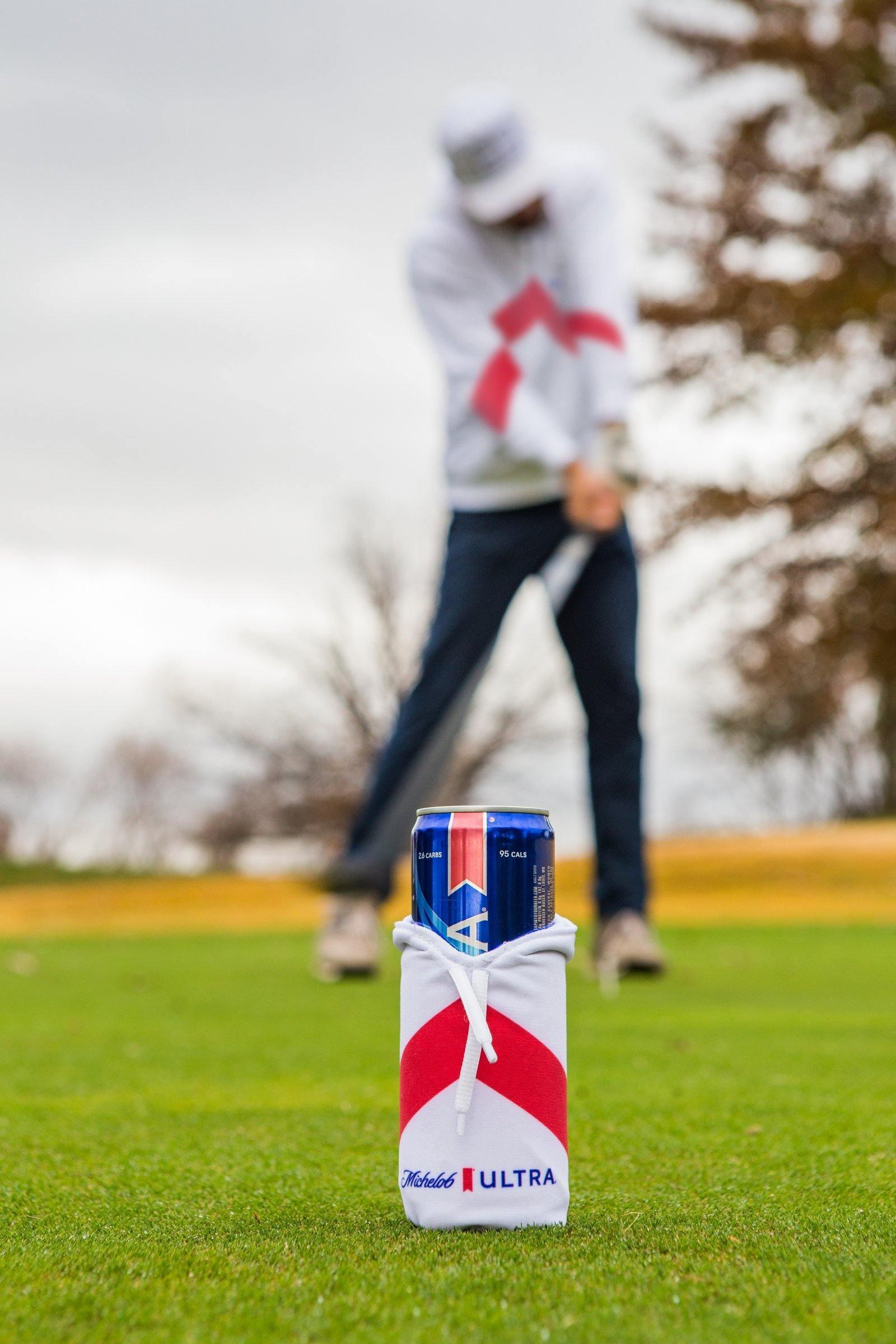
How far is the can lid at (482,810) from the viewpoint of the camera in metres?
1.34

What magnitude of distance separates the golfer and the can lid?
90.2 inches

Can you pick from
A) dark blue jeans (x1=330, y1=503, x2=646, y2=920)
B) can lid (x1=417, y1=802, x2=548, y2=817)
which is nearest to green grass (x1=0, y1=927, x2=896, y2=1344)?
can lid (x1=417, y1=802, x2=548, y2=817)

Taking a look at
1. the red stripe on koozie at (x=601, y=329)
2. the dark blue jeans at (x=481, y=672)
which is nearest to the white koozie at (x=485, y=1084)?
the dark blue jeans at (x=481, y=672)

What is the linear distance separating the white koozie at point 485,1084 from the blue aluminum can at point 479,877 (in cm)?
1

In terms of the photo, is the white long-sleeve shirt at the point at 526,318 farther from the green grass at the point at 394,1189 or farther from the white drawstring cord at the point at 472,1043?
the white drawstring cord at the point at 472,1043

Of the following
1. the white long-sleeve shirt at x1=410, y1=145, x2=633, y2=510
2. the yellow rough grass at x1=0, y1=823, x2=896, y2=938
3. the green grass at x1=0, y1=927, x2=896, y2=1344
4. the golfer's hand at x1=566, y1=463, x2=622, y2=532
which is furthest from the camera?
the yellow rough grass at x1=0, y1=823, x2=896, y2=938

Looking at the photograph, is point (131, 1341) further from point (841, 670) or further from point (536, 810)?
point (841, 670)

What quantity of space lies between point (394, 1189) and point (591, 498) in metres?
2.36

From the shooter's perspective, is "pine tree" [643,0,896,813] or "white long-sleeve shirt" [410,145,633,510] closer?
"white long-sleeve shirt" [410,145,633,510]

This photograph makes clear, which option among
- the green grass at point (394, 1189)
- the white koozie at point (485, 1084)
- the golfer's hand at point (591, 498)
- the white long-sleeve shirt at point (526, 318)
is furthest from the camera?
the white long-sleeve shirt at point (526, 318)

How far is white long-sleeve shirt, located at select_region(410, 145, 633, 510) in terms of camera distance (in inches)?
148

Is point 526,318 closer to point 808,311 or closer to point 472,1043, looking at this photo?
point 472,1043

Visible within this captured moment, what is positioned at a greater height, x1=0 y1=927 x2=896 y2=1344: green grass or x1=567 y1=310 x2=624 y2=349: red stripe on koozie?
x1=567 y1=310 x2=624 y2=349: red stripe on koozie

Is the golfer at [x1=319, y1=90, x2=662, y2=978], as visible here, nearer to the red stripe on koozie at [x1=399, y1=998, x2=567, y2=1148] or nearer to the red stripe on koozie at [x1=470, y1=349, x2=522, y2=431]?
the red stripe on koozie at [x1=470, y1=349, x2=522, y2=431]
